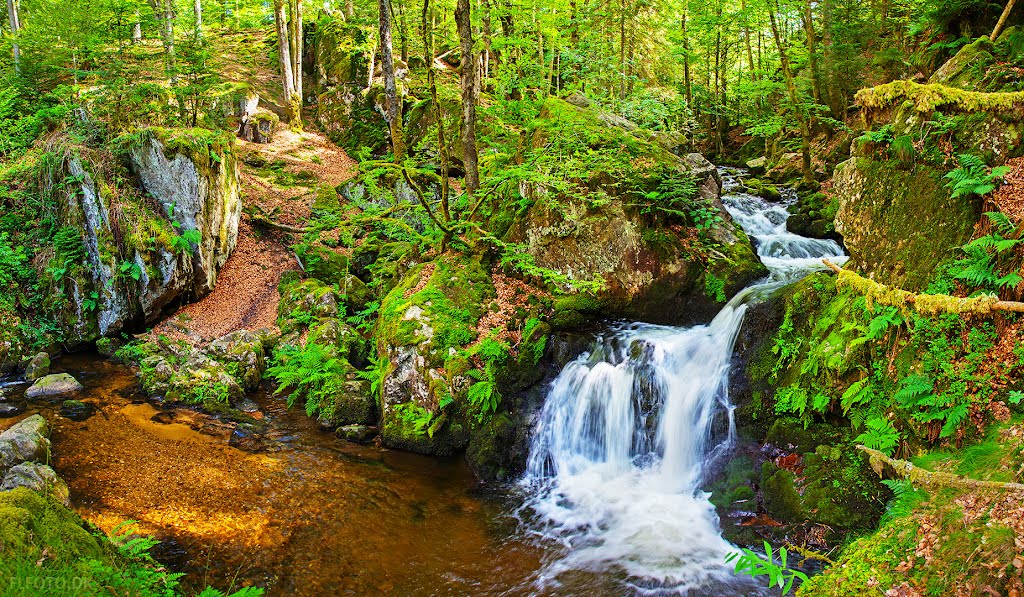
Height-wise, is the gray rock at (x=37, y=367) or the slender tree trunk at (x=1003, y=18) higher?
the slender tree trunk at (x=1003, y=18)

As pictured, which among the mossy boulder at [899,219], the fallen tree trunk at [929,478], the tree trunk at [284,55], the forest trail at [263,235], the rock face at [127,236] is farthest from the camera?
the tree trunk at [284,55]

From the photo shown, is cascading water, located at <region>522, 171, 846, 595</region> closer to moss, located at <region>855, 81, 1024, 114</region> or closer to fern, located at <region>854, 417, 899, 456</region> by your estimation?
fern, located at <region>854, 417, 899, 456</region>

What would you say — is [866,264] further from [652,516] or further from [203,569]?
[203,569]

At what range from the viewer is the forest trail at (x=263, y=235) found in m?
11.6

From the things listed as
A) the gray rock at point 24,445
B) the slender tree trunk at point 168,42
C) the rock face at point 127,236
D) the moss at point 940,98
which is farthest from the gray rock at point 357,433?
the slender tree trunk at point 168,42

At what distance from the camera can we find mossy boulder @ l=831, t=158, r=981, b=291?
5.39m

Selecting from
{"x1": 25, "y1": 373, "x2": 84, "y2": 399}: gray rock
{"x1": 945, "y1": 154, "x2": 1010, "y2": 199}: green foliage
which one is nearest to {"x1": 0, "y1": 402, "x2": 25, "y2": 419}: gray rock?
{"x1": 25, "y1": 373, "x2": 84, "y2": 399}: gray rock

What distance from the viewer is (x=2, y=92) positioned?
12.2 m

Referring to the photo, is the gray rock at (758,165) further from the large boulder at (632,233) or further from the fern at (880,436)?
the fern at (880,436)

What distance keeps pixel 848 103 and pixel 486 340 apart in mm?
15067

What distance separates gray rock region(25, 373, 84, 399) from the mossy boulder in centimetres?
1291

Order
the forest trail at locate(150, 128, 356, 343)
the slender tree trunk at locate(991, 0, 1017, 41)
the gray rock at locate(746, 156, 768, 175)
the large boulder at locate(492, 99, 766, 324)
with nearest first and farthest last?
the slender tree trunk at locate(991, 0, 1017, 41), the large boulder at locate(492, 99, 766, 324), the forest trail at locate(150, 128, 356, 343), the gray rock at locate(746, 156, 768, 175)

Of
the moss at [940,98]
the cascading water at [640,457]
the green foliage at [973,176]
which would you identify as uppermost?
the moss at [940,98]

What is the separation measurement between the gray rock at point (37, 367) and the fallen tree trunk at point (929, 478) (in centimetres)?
1320
